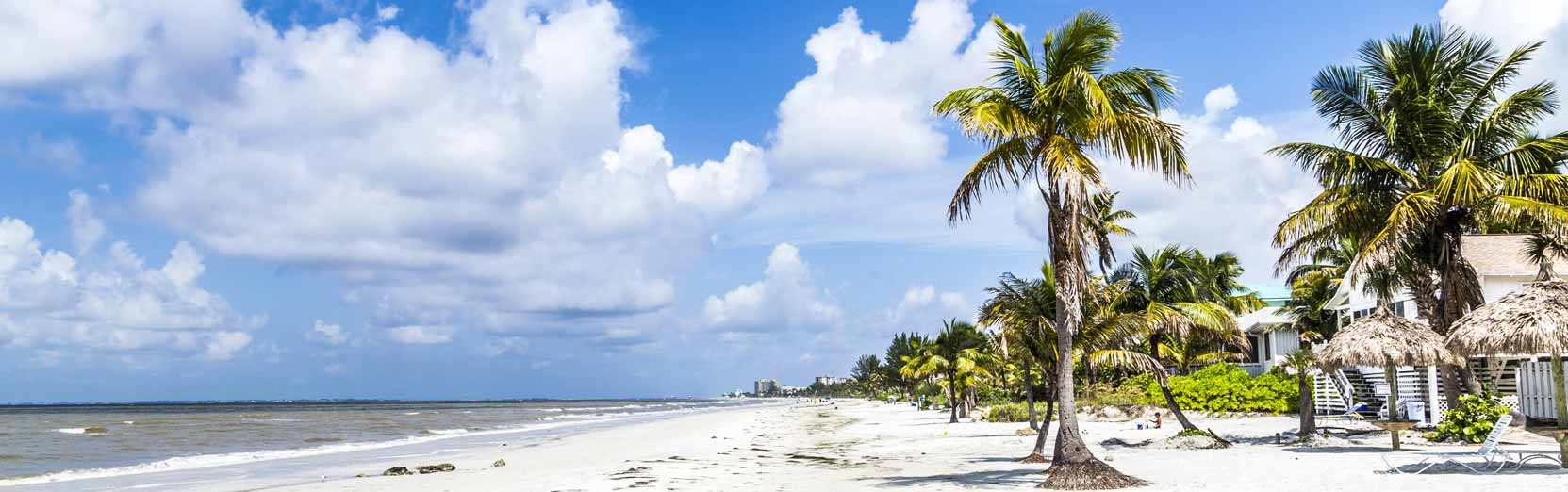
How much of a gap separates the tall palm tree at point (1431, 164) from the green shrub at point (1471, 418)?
1273mm

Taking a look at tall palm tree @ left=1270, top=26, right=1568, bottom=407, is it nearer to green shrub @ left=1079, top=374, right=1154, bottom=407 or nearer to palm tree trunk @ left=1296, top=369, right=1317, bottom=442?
palm tree trunk @ left=1296, top=369, right=1317, bottom=442

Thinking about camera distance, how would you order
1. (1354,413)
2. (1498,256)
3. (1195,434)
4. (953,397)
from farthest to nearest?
(953,397) → (1354,413) → (1498,256) → (1195,434)

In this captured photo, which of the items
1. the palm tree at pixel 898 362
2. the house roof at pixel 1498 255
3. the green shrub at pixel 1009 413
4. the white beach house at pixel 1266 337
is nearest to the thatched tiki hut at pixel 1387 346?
the house roof at pixel 1498 255

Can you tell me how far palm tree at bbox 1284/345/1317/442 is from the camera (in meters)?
18.6

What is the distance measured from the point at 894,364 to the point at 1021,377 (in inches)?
1591

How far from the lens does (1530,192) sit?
57.2 feet

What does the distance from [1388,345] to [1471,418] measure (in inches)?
67.6

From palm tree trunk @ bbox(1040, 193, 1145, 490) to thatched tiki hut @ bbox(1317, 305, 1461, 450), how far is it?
21.0ft

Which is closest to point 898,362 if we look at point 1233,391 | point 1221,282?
point 1221,282

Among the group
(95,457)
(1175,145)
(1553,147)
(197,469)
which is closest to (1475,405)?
(1553,147)

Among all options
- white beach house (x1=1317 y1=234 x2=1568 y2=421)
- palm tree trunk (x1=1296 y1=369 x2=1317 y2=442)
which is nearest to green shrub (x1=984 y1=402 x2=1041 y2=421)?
white beach house (x1=1317 y1=234 x2=1568 y2=421)

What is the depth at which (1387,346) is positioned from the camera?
54.6ft

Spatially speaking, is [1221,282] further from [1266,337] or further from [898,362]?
[898,362]

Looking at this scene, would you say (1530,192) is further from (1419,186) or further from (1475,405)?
(1475,405)
